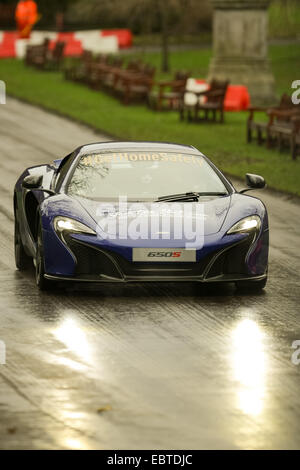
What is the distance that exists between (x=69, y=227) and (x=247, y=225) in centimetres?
155

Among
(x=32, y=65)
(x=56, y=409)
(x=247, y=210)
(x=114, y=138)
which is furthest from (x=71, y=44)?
(x=56, y=409)

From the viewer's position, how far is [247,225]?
12.1m

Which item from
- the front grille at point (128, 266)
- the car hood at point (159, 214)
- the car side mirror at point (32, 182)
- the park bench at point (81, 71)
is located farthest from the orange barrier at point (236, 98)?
the front grille at point (128, 266)

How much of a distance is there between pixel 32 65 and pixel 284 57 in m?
11.5

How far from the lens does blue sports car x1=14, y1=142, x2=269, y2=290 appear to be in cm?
1179

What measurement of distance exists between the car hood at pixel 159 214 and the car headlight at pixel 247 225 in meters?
0.13

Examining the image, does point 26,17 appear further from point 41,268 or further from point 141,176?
point 41,268

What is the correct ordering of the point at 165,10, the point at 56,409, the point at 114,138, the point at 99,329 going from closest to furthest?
the point at 56,409 → the point at 99,329 → the point at 114,138 → the point at 165,10

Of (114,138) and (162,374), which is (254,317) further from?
(114,138)

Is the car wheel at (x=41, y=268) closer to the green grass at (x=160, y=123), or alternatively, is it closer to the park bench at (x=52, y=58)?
the green grass at (x=160, y=123)

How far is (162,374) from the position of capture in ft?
30.6

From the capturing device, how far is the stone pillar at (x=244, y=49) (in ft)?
132

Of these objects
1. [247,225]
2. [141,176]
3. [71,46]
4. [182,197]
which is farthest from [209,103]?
[71,46]

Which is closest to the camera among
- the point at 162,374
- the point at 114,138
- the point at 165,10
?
the point at 162,374
